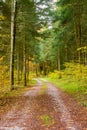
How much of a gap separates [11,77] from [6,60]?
442cm

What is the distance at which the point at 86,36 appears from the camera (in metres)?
27.3

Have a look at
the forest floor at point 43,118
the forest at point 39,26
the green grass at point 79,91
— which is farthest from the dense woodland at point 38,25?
the forest floor at point 43,118

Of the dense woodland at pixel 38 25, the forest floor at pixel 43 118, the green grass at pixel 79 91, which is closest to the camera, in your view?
the forest floor at pixel 43 118

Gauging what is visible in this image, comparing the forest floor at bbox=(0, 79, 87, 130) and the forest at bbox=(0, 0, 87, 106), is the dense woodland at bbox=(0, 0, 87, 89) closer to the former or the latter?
the forest at bbox=(0, 0, 87, 106)

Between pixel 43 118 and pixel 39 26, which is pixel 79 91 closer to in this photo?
pixel 43 118

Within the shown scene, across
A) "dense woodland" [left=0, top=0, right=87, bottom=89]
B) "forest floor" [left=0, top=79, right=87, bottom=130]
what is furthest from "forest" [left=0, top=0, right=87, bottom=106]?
"forest floor" [left=0, top=79, right=87, bottom=130]

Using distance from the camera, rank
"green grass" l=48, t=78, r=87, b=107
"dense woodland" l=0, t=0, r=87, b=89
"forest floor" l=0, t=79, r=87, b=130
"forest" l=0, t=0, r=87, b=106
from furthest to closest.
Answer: "dense woodland" l=0, t=0, r=87, b=89 < "forest" l=0, t=0, r=87, b=106 < "green grass" l=48, t=78, r=87, b=107 < "forest floor" l=0, t=79, r=87, b=130

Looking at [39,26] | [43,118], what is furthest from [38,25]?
[43,118]

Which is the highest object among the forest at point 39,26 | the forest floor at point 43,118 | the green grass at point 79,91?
the forest at point 39,26

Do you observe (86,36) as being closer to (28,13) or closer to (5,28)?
(28,13)

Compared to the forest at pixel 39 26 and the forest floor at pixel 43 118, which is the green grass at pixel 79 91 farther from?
the forest floor at pixel 43 118

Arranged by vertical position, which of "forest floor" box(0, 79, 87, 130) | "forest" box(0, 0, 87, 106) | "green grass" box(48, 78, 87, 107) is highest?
"forest" box(0, 0, 87, 106)

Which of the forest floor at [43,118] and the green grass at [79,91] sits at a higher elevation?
the forest floor at [43,118]

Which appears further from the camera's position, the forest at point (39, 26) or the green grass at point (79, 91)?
the forest at point (39, 26)
